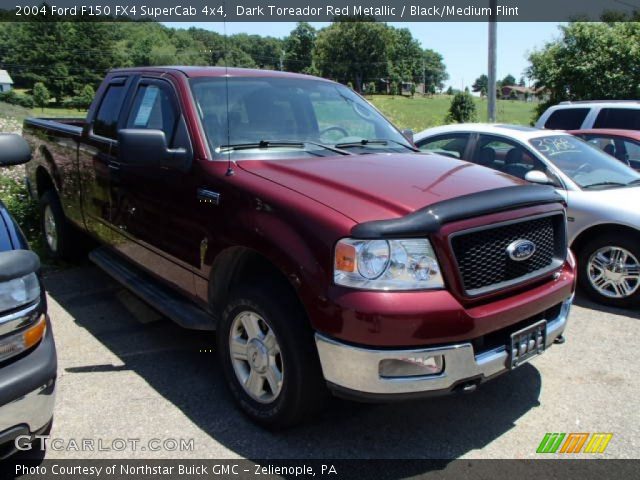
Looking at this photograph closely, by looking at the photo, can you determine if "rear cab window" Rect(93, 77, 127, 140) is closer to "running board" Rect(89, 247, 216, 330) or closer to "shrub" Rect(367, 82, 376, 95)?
"running board" Rect(89, 247, 216, 330)

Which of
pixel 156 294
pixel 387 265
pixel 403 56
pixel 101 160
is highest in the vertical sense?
pixel 403 56

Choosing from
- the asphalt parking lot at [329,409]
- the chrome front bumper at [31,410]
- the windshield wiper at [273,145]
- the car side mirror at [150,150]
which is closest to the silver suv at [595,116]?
the asphalt parking lot at [329,409]

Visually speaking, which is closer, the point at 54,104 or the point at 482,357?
the point at 482,357

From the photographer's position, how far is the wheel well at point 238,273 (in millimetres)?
3025

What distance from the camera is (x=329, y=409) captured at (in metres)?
3.30

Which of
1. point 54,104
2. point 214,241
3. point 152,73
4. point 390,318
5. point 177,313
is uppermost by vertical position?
point 54,104

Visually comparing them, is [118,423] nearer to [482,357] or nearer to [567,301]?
[482,357]

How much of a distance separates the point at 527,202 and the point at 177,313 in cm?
225

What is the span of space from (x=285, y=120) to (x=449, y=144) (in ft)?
10.3

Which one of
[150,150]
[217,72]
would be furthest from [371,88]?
[150,150]

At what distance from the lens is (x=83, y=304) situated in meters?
5.08

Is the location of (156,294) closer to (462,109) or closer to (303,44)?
(462,109)

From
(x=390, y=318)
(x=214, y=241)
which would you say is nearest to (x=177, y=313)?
(x=214, y=241)

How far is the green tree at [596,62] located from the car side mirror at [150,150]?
2047 cm
